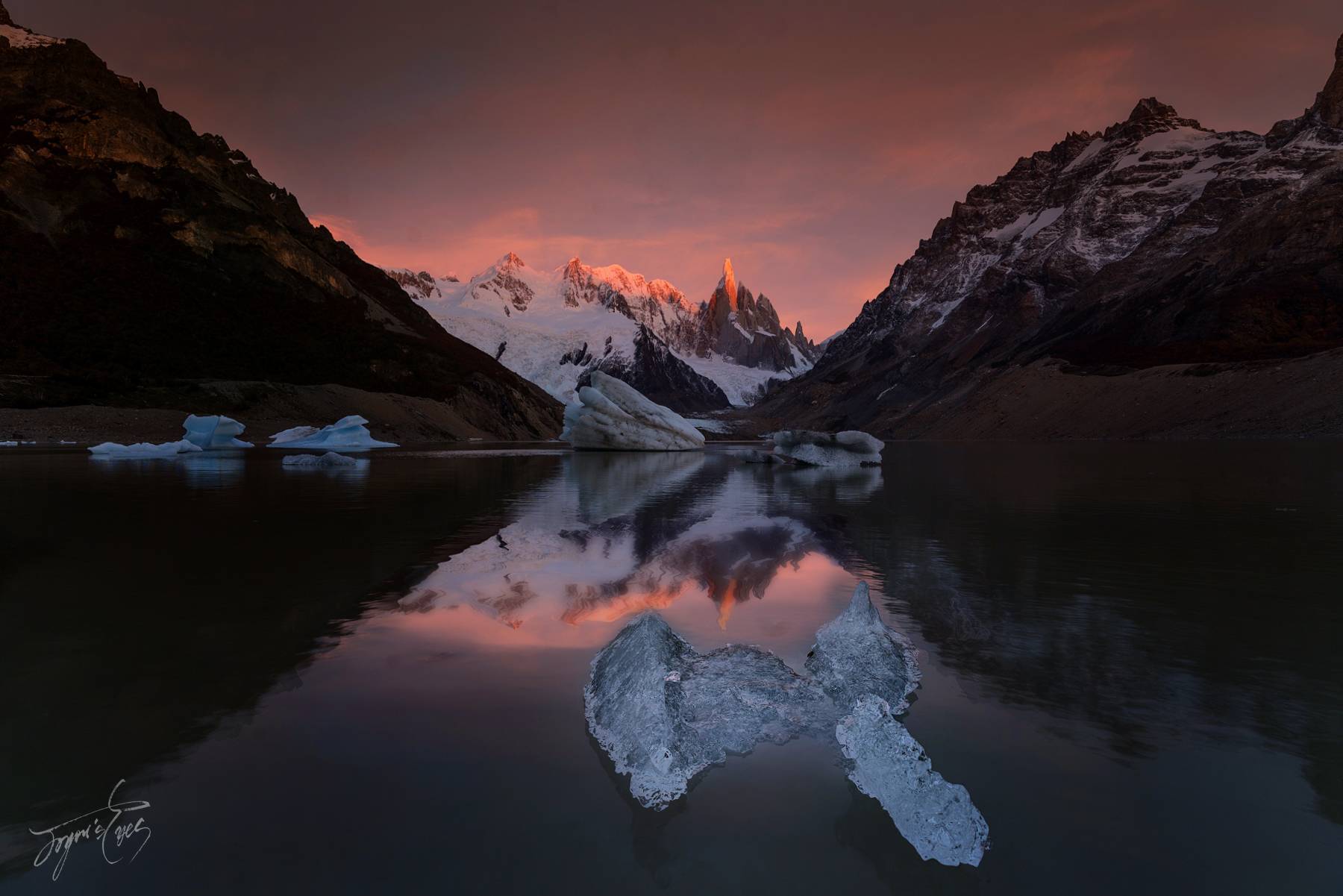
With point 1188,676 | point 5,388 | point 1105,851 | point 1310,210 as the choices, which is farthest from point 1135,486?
point 1310,210

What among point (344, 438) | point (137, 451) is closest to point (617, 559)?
point (137, 451)

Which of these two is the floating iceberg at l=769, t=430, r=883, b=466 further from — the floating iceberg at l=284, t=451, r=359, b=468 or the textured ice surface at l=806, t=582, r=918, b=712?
the textured ice surface at l=806, t=582, r=918, b=712

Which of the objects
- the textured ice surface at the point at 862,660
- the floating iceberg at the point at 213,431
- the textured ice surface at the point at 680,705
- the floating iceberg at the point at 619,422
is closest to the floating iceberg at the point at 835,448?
the floating iceberg at the point at 619,422

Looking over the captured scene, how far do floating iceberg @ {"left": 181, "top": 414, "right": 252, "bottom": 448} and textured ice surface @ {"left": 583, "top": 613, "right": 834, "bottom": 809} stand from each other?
195 feet

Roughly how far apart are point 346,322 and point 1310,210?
144084mm

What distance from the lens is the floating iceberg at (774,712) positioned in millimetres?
3607

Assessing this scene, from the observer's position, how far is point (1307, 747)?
14.9 ft

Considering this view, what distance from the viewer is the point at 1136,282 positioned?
121 metres

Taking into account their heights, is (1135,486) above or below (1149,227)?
below

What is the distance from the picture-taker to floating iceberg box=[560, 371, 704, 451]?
58844 millimetres

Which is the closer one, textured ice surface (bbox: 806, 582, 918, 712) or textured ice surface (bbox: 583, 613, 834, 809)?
textured ice surface (bbox: 583, 613, 834, 809)

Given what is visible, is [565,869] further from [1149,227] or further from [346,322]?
[1149,227]
